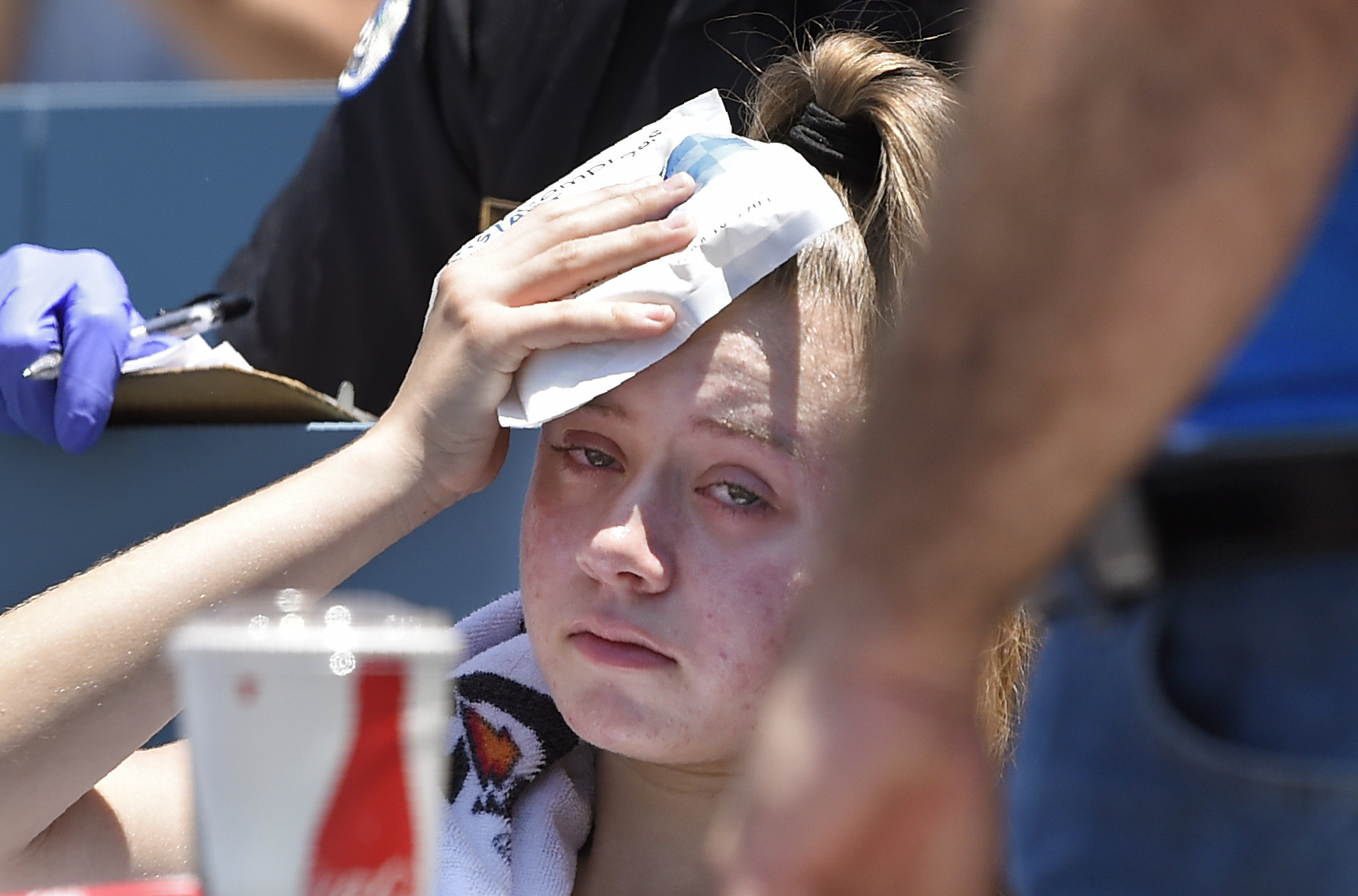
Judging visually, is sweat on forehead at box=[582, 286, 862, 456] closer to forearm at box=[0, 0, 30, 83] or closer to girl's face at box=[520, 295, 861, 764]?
girl's face at box=[520, 295, 861, 764]

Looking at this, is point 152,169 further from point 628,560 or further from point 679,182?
point 628,560

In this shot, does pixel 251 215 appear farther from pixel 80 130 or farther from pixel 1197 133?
pixel 1197 133

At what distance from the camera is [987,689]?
4.46 ft

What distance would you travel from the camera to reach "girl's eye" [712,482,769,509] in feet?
4.06

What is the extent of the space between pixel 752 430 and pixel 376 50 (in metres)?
1.24

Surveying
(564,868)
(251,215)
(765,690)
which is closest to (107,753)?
(564,868)

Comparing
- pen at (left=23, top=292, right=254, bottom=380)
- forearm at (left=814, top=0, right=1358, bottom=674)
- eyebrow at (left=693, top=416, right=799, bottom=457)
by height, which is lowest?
pen at (left=23, top=292, right=254, bottom=380)

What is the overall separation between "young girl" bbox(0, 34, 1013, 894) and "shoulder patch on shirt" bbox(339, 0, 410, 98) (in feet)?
2.96

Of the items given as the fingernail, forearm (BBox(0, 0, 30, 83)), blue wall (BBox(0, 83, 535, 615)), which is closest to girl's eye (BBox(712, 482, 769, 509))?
the fingernail

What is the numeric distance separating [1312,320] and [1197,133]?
0.12m

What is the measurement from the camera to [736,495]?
1.24 metres

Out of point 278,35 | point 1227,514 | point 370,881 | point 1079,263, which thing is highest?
point 1079,263

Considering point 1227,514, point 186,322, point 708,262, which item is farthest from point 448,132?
point 1227,514

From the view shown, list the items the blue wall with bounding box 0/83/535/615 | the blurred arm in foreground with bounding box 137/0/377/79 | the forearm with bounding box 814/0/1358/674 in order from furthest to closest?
1. the blurred arm in foreground with bounding box 137/0/377/79
2. the blue wall with bounding box 0/83/535/615
3. the forearm with bounding box 814/0/1358/674
